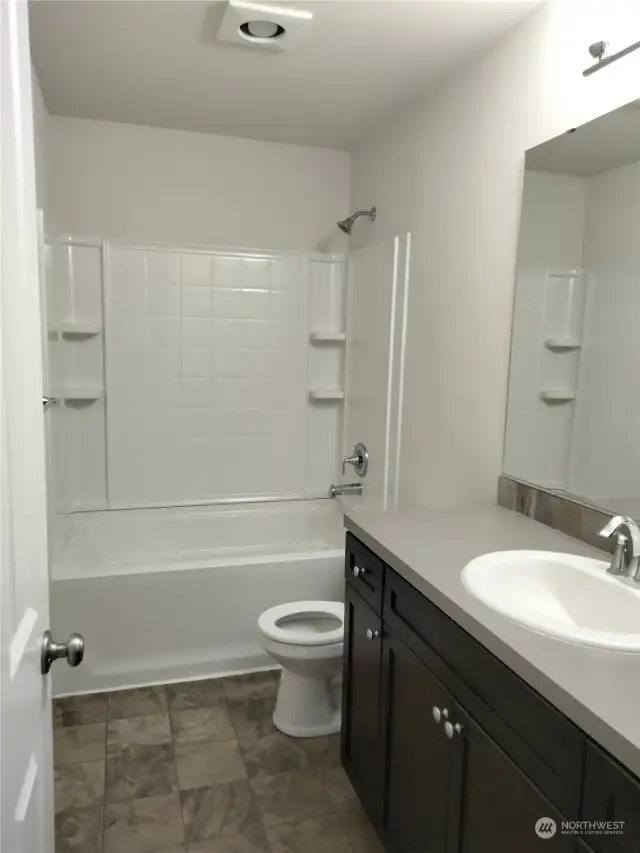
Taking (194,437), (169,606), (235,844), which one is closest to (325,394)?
(194,437)

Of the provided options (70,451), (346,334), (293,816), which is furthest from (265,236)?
(293,816)

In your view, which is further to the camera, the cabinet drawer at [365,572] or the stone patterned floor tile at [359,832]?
the stone patterned floor tile at [359,832]

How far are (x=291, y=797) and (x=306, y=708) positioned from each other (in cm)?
36

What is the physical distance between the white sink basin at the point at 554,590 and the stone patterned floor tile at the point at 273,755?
118 centimetres

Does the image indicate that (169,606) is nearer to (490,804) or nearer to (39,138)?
(490,804)

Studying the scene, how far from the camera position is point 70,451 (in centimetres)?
330

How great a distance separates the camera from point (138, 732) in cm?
241

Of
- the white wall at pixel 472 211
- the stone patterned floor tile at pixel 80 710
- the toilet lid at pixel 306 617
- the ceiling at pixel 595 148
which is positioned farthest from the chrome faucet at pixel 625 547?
the stone patterned floor tile at pixel 80 710

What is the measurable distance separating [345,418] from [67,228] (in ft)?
5.74

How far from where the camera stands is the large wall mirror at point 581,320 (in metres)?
1.69

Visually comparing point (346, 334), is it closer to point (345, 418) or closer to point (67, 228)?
point (345, 418)

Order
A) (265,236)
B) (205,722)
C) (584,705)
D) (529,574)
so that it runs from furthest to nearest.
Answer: (265,236) → (205,722) → (529,574) → (584,705)

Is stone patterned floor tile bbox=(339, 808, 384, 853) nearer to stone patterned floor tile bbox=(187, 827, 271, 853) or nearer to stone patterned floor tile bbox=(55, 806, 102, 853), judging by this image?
stone patterned floor tile bbox=(187, 827, 271, 853)

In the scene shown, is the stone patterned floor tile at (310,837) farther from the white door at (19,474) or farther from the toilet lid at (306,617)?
the white door at (19,474)
